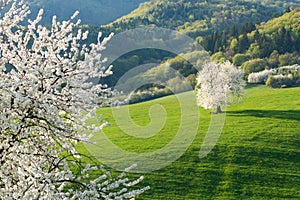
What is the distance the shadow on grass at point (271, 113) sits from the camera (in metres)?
58.9

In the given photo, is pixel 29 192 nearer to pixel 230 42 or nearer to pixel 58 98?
pixel 58 98

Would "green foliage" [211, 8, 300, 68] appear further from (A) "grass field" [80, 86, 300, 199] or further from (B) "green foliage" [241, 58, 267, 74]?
(A) "grass field" [80, 86, 300, 199]

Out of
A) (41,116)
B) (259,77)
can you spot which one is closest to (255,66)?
(259,77)

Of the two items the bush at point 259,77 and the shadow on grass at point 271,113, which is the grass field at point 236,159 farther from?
the bush at point 259,77

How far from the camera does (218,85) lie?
63.0 metres

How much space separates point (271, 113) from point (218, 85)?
8.65 metres

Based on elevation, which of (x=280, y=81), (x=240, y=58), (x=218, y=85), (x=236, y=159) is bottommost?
(x=236, y=159)

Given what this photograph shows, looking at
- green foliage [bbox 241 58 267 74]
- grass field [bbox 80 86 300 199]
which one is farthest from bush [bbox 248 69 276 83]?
grass field [bbox 80 86 300 199]

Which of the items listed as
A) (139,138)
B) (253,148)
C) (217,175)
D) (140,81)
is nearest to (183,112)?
(139,138)

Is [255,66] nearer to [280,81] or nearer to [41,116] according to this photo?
[280,81]

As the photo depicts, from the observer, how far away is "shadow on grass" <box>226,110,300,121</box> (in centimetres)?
5894

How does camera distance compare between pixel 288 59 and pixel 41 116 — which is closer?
pixel 41 116

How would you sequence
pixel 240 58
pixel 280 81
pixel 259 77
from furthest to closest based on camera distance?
pixel 240 58
pixel 259 77
pixel 280 81

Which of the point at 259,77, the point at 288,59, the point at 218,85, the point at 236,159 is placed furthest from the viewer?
the point at 288,59
